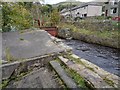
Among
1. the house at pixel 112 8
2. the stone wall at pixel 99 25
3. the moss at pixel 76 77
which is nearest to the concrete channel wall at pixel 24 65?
the moss at pixel 76 77

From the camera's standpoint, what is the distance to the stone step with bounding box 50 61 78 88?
81.2 inches

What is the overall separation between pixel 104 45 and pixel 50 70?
8.33 meters

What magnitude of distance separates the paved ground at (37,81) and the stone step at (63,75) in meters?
0.13

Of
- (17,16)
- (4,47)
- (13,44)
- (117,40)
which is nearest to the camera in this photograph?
(4,47)

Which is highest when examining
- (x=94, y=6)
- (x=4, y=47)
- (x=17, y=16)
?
(x=94, y=6)

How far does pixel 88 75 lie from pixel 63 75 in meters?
0.38

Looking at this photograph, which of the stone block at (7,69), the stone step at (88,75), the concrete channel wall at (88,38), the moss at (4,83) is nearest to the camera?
the stone step at (88,75)

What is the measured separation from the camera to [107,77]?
7.66 ft

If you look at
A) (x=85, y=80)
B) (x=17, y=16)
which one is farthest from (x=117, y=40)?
(x=85, y=80)

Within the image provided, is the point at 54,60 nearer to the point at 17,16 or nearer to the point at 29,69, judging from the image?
the point at 29,69

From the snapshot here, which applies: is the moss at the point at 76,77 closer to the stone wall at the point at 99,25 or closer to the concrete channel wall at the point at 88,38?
the concrete channel wall at the point at 88,38

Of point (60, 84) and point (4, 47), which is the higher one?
point (4, 47)

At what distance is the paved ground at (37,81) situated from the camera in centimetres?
219

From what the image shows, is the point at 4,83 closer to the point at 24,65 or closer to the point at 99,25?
the point at 24,65
